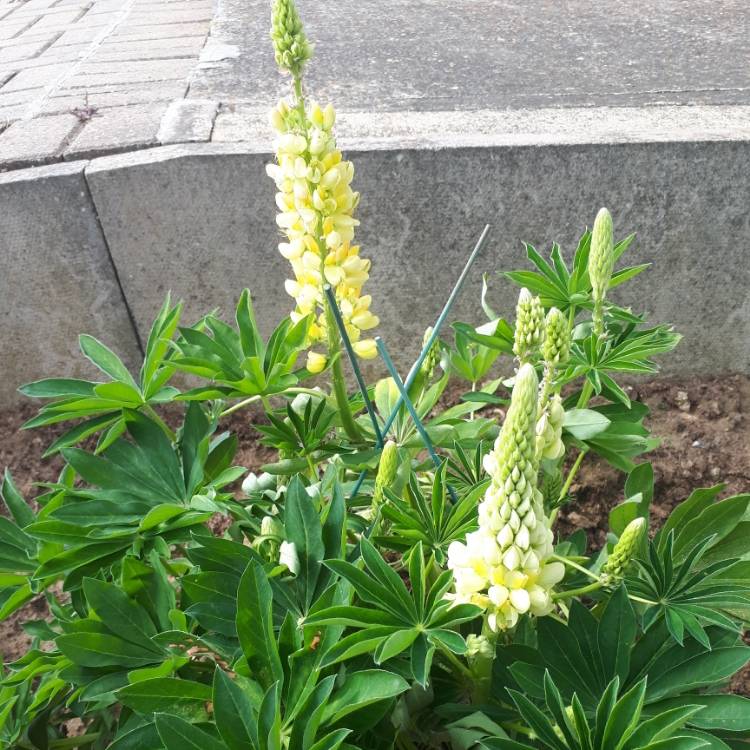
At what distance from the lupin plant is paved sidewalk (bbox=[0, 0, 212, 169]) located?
92 cm

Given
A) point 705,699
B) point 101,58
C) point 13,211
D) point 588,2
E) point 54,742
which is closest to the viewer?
point 705,699

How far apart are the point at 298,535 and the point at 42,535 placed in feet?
1.23

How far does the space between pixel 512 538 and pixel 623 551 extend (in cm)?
19

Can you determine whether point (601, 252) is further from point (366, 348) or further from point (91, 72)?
point (91, 72)

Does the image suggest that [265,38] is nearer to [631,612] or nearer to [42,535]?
[42,535]

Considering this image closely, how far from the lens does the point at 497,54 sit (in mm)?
2699

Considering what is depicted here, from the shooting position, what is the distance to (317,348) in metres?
2.19

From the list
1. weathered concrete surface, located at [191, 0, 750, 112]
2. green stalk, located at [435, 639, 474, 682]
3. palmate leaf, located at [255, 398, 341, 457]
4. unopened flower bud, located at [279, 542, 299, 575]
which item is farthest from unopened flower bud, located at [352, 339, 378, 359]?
weathered concrete surface, located at [191, 0, 750, 112]

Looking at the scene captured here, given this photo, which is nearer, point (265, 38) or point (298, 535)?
point (298, 535)

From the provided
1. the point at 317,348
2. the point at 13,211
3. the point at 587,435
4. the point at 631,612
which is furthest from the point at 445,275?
the point at 631,612

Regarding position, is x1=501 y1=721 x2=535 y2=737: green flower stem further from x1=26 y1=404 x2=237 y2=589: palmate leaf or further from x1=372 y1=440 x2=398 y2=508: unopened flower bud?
x1=26 y1=404 x2=237 y2=589: palmate leaf

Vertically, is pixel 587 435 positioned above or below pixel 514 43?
below

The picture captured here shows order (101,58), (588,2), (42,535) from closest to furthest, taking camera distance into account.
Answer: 1. (42,535)
2. (101,58)
3. (588,2)

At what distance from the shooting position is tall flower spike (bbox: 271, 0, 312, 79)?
1.01 meters
